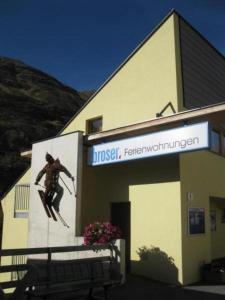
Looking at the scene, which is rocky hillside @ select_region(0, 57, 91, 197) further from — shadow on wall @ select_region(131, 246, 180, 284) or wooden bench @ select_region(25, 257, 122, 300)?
wooden bench @ select_region(25, 257, 122, 300)


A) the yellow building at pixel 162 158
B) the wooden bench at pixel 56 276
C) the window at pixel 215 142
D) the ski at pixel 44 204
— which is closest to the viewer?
the wooden bench at pixel 56 276

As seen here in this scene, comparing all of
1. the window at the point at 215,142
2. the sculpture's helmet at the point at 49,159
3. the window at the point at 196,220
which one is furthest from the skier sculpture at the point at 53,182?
the window at the point at 215,142

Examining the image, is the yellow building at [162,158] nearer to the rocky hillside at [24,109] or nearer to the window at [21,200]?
the window at [21,200]

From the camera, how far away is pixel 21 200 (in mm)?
17859

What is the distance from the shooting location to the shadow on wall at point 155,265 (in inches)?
456

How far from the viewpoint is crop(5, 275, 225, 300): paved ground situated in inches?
374

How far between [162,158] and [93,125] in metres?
4.85

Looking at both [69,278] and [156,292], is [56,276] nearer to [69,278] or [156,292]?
[69,278]

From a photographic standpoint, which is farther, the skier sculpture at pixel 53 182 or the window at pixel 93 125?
the window at pixel 93 125

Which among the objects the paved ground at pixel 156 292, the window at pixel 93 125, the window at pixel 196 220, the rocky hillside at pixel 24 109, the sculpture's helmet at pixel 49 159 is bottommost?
the paved ground at pixel 156 292

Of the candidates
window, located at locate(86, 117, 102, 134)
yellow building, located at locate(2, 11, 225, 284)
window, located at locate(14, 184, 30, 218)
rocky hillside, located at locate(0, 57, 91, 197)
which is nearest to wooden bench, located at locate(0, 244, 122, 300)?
yellow building, located at locate(2, 11, 225, 284)

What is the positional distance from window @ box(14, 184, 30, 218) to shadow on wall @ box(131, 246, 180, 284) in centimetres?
669

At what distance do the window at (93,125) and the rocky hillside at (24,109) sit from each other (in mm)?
23195

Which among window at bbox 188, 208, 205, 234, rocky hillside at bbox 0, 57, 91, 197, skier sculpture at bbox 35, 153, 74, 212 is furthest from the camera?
rocky hillside at bbox 0, 57, 91, 197
